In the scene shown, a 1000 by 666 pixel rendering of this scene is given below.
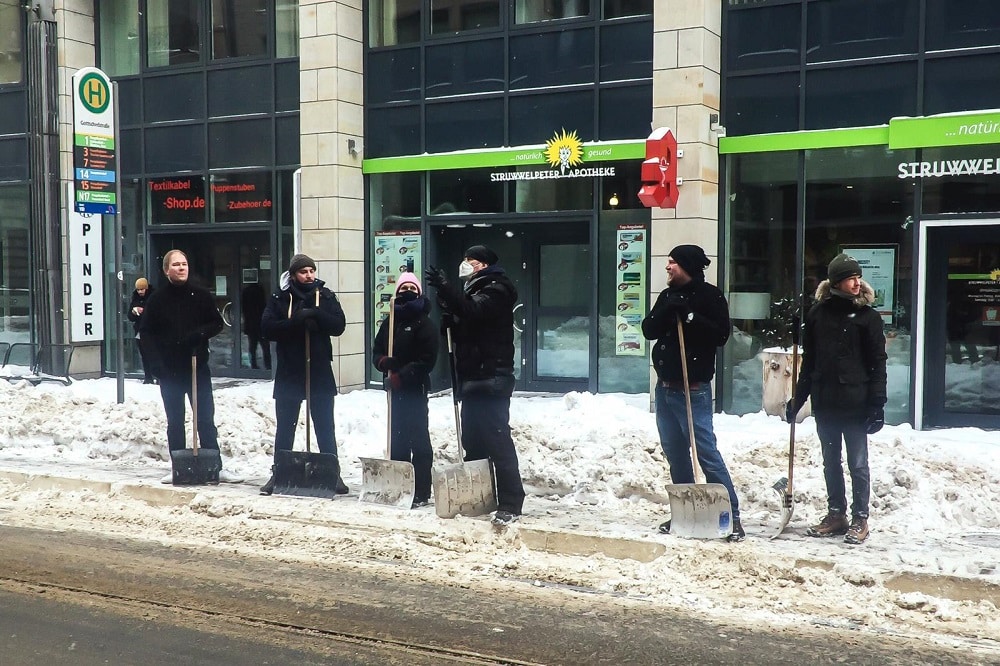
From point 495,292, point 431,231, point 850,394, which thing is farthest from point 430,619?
point 431,231

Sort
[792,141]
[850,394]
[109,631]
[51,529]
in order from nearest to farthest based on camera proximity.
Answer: [109,631], [850,394], [51,529], [792,141]

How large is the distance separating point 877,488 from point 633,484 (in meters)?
1.93

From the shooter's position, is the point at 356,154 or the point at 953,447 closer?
the point at 953,447

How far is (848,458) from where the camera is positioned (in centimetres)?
711

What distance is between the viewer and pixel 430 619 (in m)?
5.61

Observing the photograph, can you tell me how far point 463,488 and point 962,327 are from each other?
7.19 metres

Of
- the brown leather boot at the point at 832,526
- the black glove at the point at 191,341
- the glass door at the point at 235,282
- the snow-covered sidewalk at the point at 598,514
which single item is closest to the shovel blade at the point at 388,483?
the snow-covered sidewalk at the point at 598,514

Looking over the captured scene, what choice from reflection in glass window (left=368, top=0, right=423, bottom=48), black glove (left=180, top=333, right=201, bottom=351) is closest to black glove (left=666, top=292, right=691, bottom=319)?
black glove (left=180, top=333, right=201, bottom=351)

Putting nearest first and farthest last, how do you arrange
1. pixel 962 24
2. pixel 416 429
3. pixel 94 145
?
pixel 416 429 < pixel 962 24 < pixel 94 145

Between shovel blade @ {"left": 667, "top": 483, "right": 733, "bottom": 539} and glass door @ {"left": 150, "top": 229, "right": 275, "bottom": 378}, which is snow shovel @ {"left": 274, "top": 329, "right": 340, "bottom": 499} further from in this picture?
glass door @ {"left": 150, "top": 229, "right": 275, "bottom": 378}

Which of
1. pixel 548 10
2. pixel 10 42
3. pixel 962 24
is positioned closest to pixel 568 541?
pixel 962 24

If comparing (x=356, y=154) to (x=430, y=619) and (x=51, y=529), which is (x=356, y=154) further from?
(x=430, y=619)

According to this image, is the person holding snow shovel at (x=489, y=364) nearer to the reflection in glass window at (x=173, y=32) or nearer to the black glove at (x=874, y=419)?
the black glove at (x=874, y=419)

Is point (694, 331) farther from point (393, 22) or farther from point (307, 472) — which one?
point (393, 22)
